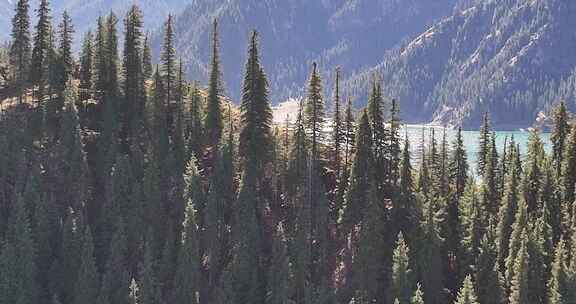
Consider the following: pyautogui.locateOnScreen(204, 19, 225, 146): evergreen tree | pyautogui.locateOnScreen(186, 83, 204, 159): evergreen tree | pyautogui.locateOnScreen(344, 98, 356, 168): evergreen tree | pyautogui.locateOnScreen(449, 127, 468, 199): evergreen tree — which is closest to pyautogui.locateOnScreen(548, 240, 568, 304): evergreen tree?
pyautogui.locateOnScreen(449, 127, 468, 199): evergreen tree

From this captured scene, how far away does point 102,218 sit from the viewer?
87.7 meters

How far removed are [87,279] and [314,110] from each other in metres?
32.4

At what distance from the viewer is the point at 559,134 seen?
90.1 metres

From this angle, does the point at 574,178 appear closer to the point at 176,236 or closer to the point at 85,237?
the point at 176,236

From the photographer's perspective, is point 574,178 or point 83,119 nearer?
point 574,178

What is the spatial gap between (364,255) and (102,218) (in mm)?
32644

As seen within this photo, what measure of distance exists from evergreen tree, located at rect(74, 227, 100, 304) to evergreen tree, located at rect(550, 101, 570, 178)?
187 feet

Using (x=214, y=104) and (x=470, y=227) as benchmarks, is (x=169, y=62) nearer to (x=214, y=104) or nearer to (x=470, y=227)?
(x=214, y=104)

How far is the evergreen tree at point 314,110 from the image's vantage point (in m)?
84.9

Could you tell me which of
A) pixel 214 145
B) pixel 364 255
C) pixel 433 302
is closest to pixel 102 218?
pixel 214 145

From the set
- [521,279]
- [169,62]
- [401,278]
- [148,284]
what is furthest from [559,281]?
[169,62]

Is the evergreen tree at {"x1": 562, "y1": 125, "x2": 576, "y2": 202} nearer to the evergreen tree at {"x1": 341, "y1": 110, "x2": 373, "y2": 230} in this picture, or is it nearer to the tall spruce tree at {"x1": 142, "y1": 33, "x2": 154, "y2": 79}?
the evergreen tree at {"x1": 341, "y1": 110, "x2": 373, "y2": 230}

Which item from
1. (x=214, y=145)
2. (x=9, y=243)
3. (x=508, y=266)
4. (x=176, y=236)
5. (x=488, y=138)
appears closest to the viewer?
(x=508, y=266)

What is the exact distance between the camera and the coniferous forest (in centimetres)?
7838
